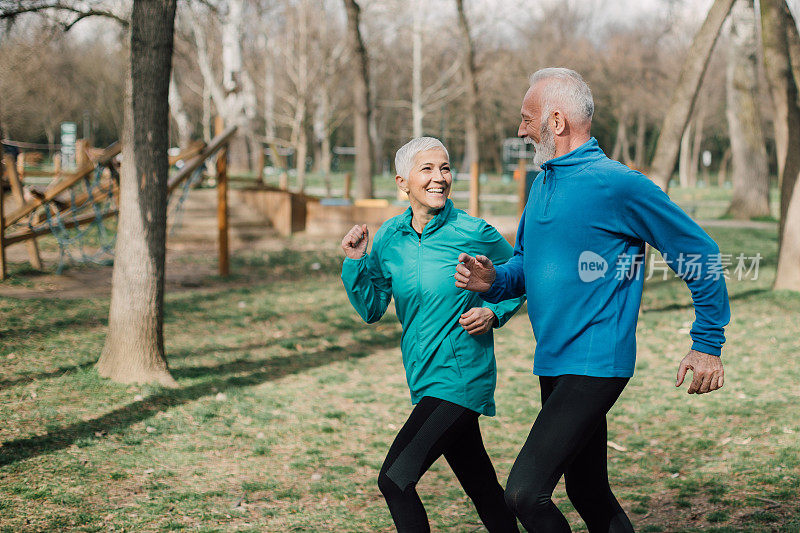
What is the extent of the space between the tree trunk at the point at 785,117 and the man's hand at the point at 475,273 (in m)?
9.16

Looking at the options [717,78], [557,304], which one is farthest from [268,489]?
[717,78]

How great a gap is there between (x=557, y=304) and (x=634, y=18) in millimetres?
59575

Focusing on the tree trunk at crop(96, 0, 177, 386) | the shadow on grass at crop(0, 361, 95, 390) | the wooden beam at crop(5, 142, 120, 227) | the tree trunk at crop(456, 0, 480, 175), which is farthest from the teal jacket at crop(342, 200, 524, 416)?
the tree trunk at crop(456, 0, 480, 175)

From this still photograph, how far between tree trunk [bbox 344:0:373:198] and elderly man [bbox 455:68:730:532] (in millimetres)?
Result: 17290

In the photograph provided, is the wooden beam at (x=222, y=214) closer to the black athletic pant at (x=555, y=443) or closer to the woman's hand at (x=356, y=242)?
the woman's hand at (x=356, y=242)

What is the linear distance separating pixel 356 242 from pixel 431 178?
43 cm

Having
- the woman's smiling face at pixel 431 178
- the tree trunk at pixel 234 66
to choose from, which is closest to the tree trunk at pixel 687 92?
the woman's smiling face at pixel 431 178

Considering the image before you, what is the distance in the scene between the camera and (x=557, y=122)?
3049 millimetres

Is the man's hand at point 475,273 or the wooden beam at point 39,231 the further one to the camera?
the wooden beam at point 39,231

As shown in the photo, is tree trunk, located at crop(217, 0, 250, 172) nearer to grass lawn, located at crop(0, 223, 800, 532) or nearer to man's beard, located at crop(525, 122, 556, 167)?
grass lawn, located at crop(0, 223, 800, 532)

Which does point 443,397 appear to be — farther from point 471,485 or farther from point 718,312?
point 718,312

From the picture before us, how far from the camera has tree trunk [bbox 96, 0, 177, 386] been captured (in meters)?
6.88

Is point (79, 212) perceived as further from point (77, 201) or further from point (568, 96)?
point (568, 96)

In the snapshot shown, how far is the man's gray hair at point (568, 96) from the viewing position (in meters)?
3.01
